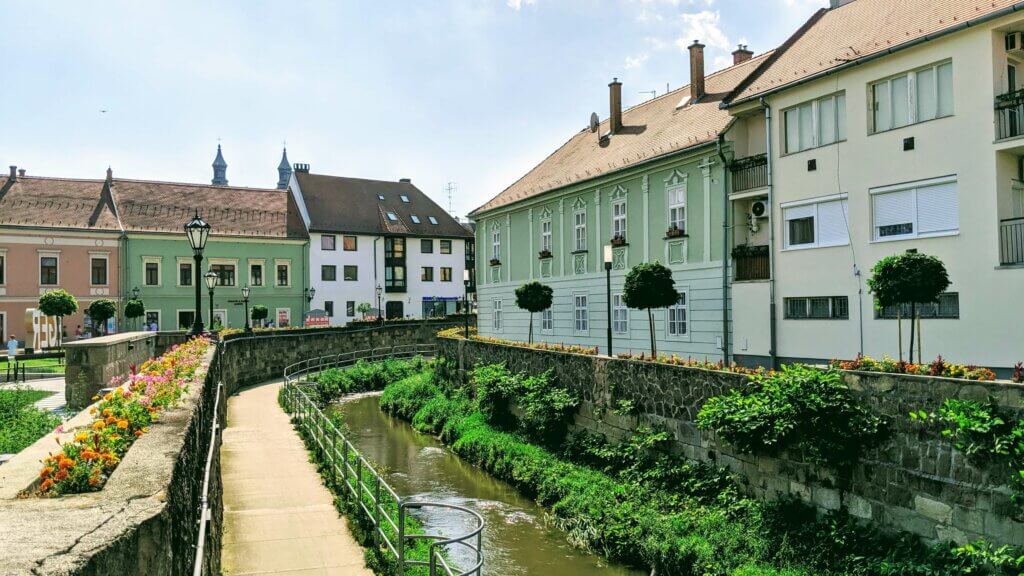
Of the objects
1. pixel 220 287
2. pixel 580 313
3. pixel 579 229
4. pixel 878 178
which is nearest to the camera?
pixel 878 178

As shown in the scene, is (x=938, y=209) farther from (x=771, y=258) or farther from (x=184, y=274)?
(x=184, y=274)

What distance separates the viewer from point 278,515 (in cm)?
1121

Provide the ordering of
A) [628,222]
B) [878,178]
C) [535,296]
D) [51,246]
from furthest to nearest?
[51,246] → [535,296] → [628,222] → [878,178]

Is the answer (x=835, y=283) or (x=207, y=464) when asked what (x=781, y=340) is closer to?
(x=835, y=283)

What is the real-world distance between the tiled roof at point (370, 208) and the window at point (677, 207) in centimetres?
3475

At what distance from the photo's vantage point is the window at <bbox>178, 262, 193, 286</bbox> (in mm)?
49047

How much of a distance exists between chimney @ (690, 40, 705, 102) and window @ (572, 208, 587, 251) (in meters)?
5.89

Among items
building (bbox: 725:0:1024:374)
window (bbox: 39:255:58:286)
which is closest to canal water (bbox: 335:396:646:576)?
building (bbox: 725:0:1024:374)

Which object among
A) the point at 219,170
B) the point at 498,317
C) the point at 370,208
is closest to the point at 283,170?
the point at 219,170

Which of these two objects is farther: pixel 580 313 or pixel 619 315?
pixel 580 313

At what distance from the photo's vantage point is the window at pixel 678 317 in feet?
78.7

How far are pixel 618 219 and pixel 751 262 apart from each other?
6.37 metres

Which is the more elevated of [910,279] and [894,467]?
[910,279]

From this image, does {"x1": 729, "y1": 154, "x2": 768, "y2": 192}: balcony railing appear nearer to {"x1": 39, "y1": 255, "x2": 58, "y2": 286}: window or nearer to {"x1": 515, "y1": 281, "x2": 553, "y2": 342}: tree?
{"x1": 515, "y1": 281, "x2": 553, "y2": 342}: tree
